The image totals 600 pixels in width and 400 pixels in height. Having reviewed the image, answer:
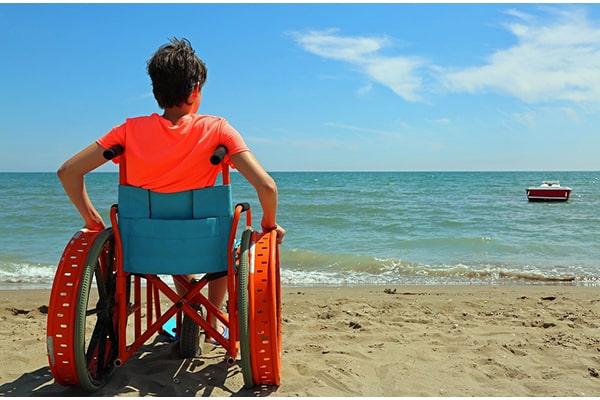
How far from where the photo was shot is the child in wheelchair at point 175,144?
8.62 feet

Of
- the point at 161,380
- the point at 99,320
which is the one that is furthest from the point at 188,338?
the point at 99,320

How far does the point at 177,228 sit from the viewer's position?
2.67 m

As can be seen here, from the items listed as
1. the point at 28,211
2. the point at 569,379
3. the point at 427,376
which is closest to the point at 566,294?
the point at 569,379

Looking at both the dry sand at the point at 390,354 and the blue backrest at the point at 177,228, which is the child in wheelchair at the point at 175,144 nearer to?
the blue backrest at the point at 177,228

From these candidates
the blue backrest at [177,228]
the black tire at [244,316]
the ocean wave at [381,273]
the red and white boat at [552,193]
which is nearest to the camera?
the black tire at [244,316]

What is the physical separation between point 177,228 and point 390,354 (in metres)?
1.60

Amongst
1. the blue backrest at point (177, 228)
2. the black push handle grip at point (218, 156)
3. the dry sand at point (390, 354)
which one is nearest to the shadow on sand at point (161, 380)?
the dry sand at point (390, 354)

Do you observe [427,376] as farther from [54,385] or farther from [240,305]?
[54,385]

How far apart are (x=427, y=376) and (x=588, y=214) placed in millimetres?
15754

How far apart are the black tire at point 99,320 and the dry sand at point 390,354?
0.10 meters

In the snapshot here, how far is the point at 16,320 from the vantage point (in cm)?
437

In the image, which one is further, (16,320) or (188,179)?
(16,320)

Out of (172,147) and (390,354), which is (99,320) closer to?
(172,147)

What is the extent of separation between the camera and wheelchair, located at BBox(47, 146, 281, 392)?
257cm
